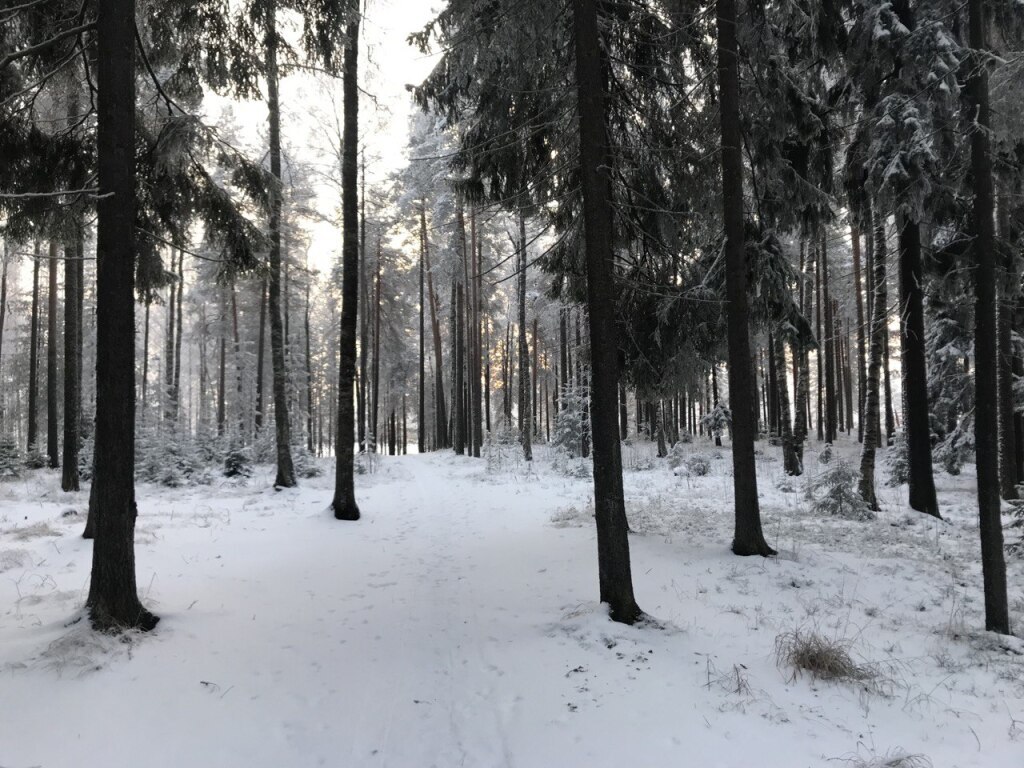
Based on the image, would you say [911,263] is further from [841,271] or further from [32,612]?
[841,271]

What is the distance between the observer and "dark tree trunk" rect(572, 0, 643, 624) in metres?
5.14

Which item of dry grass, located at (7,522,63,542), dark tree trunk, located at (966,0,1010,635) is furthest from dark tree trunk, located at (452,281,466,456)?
→ dark tree trunk, located at (966,0,1010,635)

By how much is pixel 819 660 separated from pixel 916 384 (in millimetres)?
8544

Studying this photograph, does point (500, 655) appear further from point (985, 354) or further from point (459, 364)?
point (459, 364)

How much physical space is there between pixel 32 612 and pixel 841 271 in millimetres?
28338

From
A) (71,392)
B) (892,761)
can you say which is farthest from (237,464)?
(892,761)

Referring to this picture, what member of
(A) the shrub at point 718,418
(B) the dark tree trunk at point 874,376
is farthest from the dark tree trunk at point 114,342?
(A) the shrub at point 718,418

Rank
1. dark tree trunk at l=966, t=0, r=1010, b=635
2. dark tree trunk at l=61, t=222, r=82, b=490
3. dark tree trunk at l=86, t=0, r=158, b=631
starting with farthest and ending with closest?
dark tree trunk at l=61, t=222, r=82, b=490, dark tree trunk at l=966, t=0, r=1010, b=635, dark tree trunk at l=86, t=0, r=158, b=631

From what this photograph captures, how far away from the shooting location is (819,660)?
166 inches

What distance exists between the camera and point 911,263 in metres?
10.4

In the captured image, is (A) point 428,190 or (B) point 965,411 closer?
(B) point 965,411

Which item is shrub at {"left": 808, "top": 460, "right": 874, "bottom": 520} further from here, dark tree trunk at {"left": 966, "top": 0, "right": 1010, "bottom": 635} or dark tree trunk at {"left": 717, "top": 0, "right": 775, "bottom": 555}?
dark tree trunk at {"left": 966, "top": 0, "right": 1010, "bottom": 635}

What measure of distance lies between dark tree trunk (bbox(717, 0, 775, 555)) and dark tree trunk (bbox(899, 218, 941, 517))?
17.0 ft

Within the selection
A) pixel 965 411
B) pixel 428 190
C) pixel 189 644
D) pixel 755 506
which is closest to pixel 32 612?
pixel 189 644
